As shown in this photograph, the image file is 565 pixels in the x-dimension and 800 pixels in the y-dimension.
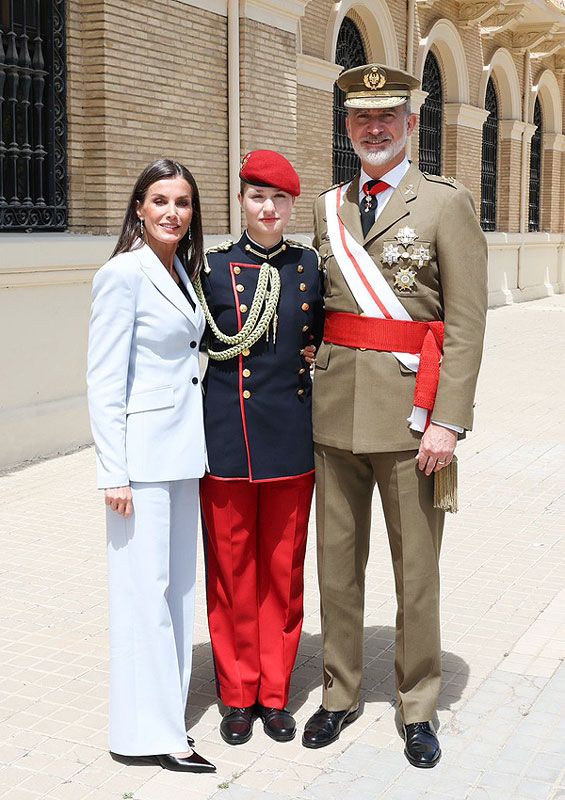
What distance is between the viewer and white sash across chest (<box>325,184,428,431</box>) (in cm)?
335

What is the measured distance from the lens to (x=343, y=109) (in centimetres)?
1429

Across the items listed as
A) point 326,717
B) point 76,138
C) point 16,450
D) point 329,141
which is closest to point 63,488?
point 16,450

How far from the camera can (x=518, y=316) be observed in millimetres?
18766

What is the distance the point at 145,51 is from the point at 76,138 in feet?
3.18

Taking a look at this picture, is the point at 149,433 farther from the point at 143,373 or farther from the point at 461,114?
the point at 461,114

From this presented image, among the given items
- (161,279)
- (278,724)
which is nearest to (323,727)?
(278,724)

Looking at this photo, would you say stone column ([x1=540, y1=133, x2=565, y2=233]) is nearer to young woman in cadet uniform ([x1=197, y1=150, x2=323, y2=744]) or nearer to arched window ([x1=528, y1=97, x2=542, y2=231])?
arched window ([x1=528, y1=97, x2=542, y2=231])

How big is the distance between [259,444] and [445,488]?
1.96ft

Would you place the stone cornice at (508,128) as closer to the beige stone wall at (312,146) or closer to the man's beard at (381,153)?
the beige stone wall at (312,146)

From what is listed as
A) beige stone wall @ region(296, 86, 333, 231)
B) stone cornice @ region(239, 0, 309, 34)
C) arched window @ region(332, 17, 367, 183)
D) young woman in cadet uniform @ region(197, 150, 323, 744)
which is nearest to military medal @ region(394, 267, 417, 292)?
young woman in cadet uniform @ region(197, 150, 323, 744)

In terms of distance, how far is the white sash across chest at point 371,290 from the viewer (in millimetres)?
3354

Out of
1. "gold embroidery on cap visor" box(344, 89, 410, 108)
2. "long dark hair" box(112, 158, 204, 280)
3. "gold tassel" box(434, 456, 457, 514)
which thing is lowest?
"gold tassel" box(434, 456, 457, 514)

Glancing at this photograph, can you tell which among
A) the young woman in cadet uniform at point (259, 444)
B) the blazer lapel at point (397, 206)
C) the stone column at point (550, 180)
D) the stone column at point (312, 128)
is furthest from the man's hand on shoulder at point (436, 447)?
the stone column at point (550, 180)

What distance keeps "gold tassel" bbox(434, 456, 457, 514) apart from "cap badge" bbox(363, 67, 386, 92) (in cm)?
118
